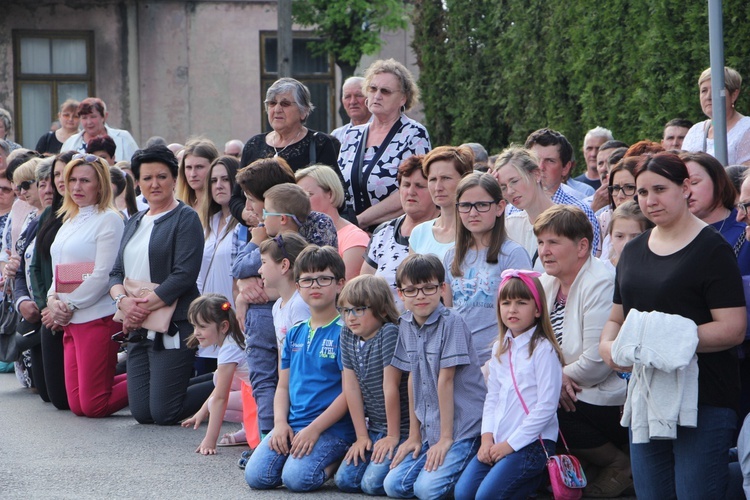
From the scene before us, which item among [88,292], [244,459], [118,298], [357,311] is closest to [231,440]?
[244,459]

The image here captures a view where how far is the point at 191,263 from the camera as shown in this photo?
9156 mm

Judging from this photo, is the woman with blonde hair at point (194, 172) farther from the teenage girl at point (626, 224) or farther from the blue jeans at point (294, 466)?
the teenage girl at point (626, 224)

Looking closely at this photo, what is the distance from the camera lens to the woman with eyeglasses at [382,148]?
8.67 metres

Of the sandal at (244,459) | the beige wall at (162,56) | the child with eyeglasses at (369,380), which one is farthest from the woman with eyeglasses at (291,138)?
the beige wall at (162,56)

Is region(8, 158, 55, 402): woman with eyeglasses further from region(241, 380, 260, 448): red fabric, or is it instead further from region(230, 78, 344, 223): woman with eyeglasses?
region(241, 380, 260, 448): red fabric

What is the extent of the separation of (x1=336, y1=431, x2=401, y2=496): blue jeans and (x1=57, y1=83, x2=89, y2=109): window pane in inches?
761

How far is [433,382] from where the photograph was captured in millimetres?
6406

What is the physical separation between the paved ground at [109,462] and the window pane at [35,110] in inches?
618

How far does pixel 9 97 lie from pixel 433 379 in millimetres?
19791

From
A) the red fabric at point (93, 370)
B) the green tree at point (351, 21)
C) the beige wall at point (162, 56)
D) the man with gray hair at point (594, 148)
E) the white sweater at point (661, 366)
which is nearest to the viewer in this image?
the white sweater at point (661, 366)

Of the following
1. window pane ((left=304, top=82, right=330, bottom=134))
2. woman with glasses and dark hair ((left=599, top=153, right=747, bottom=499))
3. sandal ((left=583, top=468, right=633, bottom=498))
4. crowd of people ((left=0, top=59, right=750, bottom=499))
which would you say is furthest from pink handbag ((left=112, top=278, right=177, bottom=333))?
window pane ((left=304, top=82, right=330, bottom=134))

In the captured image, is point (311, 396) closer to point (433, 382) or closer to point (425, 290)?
point (433, 382)

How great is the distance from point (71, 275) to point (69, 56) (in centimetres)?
1608

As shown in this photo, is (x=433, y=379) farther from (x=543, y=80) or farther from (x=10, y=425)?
(x=543, y=80)
